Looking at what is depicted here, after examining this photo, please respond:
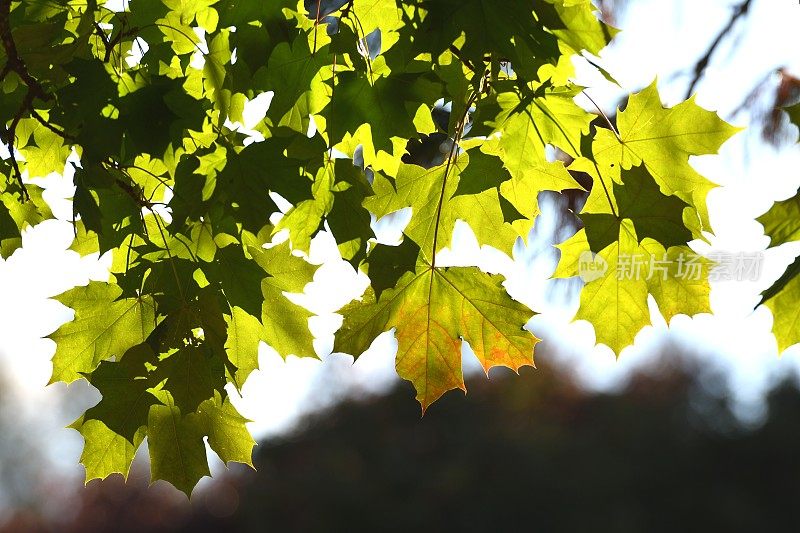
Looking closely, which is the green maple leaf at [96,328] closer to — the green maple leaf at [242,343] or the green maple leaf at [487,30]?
the green maple leaf at [242,343]

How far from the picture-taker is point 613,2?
214 centimetres

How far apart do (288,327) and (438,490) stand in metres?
11.7

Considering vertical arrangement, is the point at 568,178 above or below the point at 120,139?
below

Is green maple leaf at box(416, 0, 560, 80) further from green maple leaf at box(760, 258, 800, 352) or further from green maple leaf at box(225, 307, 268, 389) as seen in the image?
green maple leaf at box(225, 307, 268, 389)

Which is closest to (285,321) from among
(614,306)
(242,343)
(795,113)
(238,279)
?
(242,343)

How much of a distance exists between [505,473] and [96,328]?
39.2 feet

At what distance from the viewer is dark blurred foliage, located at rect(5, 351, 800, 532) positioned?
479 inches

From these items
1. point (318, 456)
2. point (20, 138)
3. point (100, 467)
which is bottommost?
point (318, 456)

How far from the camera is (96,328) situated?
101 centimetres

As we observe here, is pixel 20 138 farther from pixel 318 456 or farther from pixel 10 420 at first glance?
pixel 10 420

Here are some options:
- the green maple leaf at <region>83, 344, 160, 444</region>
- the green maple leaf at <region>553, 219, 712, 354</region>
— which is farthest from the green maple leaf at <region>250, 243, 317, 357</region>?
the green maple leaf at <region>553, 219, 712, 354</region>

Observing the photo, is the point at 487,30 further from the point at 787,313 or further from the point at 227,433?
the point at 227,433

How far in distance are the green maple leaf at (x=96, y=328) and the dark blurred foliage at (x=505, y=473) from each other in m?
11.6

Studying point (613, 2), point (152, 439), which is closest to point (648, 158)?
point (152, 439)
